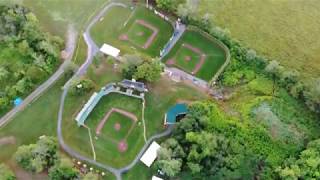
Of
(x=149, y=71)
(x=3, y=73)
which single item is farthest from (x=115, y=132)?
(x=3, y=73)

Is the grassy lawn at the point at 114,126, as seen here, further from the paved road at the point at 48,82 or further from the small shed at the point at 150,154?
the paved road at the point at 48,82

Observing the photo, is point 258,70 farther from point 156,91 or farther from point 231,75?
point 156,91

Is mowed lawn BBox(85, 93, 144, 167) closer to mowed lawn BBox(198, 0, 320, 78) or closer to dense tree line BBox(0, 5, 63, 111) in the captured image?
dense tree line BBox(0, 5, 63, 111)

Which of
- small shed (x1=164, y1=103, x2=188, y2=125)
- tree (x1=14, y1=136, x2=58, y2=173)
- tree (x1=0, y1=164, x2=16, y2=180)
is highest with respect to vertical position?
small shed (x1=164, y1=103, x2=188, y2=125)

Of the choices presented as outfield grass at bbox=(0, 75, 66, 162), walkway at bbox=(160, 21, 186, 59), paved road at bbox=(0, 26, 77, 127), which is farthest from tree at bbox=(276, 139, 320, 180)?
paved road at bbox=(0, 26, 77, 127)

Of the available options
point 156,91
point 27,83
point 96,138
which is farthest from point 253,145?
point 27,83

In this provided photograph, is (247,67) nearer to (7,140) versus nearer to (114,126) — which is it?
(114,126)

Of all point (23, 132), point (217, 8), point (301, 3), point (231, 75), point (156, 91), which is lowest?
point (23, 132)
